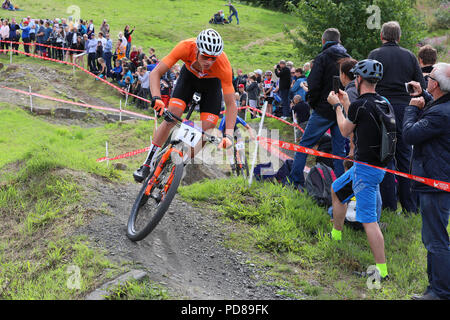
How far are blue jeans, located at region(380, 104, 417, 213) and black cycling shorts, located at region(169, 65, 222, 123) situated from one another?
9.73ft

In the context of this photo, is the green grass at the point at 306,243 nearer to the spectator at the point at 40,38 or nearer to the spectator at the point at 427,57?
the spectator at the point at 427,57

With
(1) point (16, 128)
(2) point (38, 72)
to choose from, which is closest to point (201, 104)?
(1) point (16, 128)

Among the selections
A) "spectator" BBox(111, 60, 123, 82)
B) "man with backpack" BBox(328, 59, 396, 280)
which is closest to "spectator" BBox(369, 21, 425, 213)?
"man with backpack" BBox(328, 59, 396, 280)

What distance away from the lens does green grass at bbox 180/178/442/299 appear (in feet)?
17.9

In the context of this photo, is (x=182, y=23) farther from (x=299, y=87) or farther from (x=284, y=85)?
(x=299, y=87)

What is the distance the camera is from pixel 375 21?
16.6 m

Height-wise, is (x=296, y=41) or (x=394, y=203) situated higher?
(x=296, y=41)

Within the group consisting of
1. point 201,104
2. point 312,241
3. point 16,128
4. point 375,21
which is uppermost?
point 375,21

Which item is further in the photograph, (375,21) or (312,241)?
(375,21)

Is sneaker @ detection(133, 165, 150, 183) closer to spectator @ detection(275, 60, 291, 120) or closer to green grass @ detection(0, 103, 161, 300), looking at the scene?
green grass @ detection(0, 103, 161, 300)

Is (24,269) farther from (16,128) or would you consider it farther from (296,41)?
(296,41)

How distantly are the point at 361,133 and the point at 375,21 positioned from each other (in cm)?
1267
